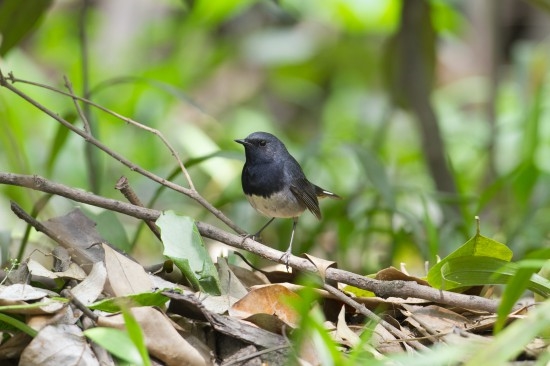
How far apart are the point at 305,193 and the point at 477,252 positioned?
1464mm

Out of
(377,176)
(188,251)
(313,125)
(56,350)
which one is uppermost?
(313,125)

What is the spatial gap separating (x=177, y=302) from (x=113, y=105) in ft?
16.0

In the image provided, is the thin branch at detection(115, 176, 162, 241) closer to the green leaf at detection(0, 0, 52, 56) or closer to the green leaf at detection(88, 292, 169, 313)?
the green leaf at detection(88, 292, 169, 313)

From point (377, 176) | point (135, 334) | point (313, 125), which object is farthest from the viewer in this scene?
point (313, 125)

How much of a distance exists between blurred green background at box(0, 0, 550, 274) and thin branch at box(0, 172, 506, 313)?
65cm

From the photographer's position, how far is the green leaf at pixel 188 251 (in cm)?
251

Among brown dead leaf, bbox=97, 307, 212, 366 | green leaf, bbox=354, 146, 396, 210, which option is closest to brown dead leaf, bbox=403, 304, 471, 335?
brown dead leaf, bbox=97, 307, 212, 366

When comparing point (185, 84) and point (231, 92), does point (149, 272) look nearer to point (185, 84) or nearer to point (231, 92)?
point (185, 84)

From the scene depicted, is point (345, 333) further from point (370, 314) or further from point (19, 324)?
point (19, 324)

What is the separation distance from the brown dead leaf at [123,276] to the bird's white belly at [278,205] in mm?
1359

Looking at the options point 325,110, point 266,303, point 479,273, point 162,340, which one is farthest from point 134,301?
point 325,110

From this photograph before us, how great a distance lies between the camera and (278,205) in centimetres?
385

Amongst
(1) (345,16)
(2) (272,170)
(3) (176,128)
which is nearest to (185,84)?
(3) (176,128)

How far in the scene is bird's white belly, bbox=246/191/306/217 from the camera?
150 inches
